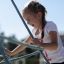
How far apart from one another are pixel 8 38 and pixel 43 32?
0.86 metres

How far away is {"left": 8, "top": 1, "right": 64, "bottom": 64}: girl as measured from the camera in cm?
279

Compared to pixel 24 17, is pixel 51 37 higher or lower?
lower

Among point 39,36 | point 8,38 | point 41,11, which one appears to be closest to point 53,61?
point 39,36

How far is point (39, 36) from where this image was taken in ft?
9.69

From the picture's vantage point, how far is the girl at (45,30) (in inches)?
110

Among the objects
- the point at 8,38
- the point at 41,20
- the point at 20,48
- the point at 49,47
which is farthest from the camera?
the point at 20,48

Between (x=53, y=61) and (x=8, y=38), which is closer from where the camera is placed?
(x=8, y=38)

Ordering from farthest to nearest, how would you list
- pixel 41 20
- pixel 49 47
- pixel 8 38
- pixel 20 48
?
pixel 20 48
pixel 41 20
pixel 49 47
pixel 8 38

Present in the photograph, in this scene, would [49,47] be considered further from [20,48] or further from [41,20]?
[20,48]

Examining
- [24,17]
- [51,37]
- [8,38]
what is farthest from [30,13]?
[8,38]

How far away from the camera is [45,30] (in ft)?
9.45

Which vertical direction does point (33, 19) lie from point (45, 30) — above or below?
above

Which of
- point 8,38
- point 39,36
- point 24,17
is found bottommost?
point 39,36

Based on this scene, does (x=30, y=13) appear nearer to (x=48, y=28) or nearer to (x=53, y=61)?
(x=48, y=28)
